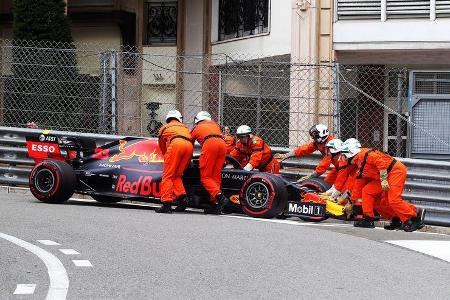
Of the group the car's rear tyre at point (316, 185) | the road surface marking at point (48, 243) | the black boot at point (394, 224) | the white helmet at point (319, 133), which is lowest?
the black boot at point (394, 224)

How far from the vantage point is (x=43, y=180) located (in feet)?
51.9

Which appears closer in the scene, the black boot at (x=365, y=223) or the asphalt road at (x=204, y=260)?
the asphalt road at (x=204, y=260)

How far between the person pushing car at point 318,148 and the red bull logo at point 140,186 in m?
2.39

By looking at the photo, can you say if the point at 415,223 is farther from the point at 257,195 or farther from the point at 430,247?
the point at 430,247

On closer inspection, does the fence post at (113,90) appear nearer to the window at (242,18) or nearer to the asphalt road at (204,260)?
the asphalt road at (204,260)

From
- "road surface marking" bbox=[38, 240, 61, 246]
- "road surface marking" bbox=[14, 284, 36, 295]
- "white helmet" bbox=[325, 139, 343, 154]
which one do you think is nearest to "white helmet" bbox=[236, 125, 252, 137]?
"white helmet" bbox=[325, 139, 343, 154]

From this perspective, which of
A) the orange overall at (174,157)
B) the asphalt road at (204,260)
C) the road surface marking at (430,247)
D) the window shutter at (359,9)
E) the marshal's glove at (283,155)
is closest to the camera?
the asphalt road at (204,260)

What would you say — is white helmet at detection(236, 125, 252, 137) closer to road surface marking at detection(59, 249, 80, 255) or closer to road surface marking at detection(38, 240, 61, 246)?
road surface marking at detection(38, 240, 61, 246)

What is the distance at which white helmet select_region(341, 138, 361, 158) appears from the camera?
51.5 ft

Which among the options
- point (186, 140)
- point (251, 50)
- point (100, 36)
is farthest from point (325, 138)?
point (100, 36)

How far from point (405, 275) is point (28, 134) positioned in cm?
982

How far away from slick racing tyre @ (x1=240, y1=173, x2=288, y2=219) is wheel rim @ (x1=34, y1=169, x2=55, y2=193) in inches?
105

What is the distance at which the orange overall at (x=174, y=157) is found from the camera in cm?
1515

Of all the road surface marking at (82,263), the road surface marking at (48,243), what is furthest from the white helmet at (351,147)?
the road surface marking at (82,263)
